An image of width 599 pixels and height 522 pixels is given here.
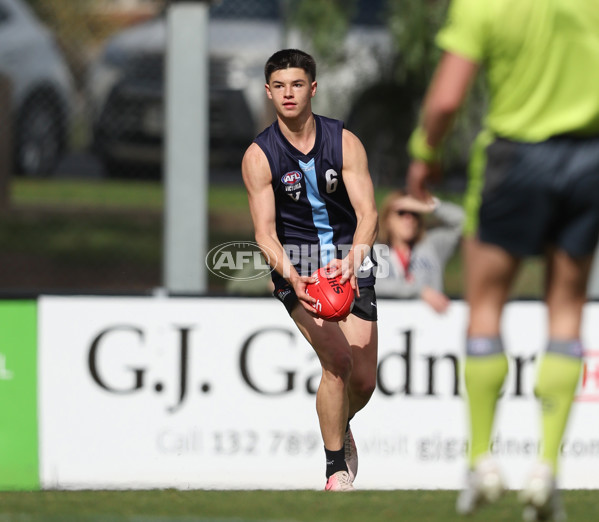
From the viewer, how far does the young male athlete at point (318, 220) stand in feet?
16.2

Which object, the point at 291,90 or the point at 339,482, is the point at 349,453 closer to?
the point at 339,482

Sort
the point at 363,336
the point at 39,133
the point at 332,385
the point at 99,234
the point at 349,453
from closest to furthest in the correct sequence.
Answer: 1. the point at 332,385
2. the point at 363,336
3. the point at 349,453
4. the point at 39,133
5. the point at 99,234

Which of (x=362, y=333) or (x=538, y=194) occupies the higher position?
(x=538, y=194)

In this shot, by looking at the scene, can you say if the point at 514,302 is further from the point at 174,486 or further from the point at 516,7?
the point at 516,7

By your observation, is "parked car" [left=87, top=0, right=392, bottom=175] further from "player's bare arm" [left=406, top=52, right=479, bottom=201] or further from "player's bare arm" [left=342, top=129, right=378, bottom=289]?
"player's bare arm" [left=406, top=52, right=479, bottom=201]

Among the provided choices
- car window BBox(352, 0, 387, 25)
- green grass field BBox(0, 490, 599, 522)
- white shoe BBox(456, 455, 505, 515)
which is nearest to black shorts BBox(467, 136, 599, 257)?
Answer: white shoe BBox(456, 455, 505, 515)

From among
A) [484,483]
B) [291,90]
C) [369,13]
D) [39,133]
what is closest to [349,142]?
[291,90]

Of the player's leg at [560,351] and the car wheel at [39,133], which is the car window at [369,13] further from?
the player's leg at [560,351]

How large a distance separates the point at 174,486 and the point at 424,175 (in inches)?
155

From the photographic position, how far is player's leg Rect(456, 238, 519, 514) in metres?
3.61

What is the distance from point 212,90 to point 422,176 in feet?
20.1

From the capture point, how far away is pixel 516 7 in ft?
11.2

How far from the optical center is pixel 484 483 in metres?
3.51

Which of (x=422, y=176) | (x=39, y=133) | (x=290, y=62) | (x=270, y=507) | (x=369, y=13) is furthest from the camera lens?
(x=369, y=13)
